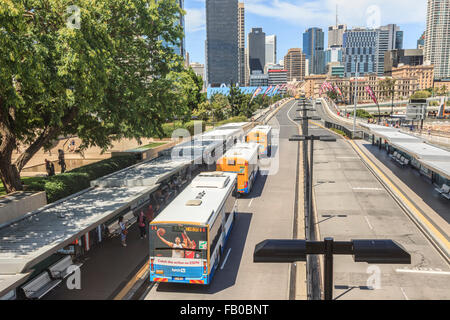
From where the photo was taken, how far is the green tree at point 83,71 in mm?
13242

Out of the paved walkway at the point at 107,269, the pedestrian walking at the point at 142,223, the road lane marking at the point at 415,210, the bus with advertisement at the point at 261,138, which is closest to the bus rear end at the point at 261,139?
the bus with advertisement at the point at 261,138

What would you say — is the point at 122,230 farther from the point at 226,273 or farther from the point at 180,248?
the point at 226,273

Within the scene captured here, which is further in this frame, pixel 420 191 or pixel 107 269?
pixel 420 191

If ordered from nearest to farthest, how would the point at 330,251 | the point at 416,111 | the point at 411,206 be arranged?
the point at 330,251, the point at 411,206, the point at 416,111

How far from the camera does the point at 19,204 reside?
1603cm

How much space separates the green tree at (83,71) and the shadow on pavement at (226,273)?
8.66 meters

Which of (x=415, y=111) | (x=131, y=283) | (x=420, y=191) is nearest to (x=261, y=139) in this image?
(x=420, y=191)

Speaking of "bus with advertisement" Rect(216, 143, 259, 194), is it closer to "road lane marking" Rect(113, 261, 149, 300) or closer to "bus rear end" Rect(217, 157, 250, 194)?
"bus rear end" Rect(217, 157, 250, 194)

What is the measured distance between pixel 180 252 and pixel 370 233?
11.4 meters

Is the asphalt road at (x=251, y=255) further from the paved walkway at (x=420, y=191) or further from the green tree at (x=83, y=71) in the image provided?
the green tree at (x=83, y=71)

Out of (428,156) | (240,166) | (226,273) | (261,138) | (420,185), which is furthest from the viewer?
(261,138)

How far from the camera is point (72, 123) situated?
23438 mm

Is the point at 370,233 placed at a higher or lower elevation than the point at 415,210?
lower

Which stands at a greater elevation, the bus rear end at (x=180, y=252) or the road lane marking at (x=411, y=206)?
the bus rear end at (x=180, y=252)
